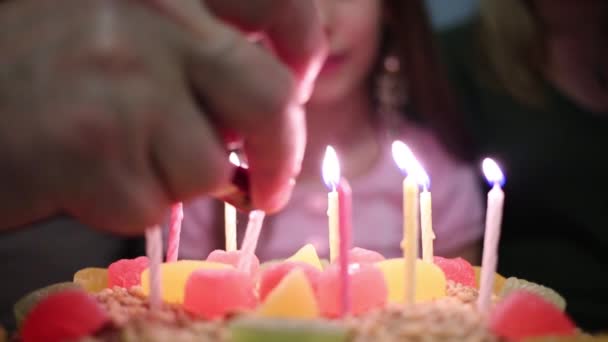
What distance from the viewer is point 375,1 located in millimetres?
1746

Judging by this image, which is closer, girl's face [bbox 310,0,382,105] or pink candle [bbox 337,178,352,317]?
pink candle [bbox 337,178,352,317]

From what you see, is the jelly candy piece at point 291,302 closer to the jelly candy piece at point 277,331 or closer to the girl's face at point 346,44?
the jelly candy piece at point 277,331

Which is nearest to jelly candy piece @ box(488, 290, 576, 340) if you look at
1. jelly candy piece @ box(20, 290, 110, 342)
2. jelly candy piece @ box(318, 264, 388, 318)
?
jelly candy piece @ box(318, 264, 388, 318)

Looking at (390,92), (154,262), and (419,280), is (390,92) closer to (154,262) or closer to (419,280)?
(419,280)

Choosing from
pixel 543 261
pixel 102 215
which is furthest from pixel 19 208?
pixel 543 261

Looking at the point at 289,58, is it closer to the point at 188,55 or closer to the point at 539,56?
the point at 188,55

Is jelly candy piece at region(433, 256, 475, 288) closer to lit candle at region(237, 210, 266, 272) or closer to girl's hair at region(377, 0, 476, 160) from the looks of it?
lit candle at region(237, 210, 266, 272)

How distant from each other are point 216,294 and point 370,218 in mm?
1162

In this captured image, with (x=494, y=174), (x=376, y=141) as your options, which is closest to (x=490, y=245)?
(x=494, y=174)

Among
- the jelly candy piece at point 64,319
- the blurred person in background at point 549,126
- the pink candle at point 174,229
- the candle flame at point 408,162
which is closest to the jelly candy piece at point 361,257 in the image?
the candle flame at point 408,162

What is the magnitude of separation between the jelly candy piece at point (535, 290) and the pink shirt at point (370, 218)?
927mm

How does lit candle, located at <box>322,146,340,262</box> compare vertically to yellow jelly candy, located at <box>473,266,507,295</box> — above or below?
above

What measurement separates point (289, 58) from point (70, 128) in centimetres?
24

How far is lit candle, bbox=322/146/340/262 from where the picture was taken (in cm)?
72
